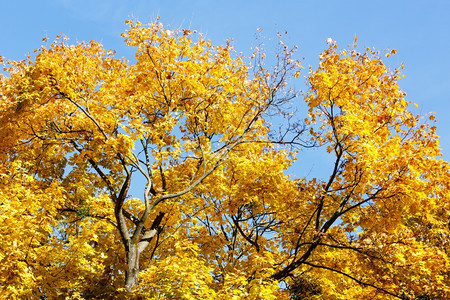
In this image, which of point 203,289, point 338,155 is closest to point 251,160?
point 338,155

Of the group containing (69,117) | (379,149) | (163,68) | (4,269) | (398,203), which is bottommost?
(4,269)

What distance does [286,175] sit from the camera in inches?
533

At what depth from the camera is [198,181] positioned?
38.3ft

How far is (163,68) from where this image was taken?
12.2 metres

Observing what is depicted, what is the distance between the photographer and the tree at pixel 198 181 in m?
9.57

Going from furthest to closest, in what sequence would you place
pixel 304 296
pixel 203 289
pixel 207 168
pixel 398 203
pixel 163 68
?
pixel 304 296 < pixel 207 168 < pixel 163 68 < pixel 398 203 < pixel 203 289

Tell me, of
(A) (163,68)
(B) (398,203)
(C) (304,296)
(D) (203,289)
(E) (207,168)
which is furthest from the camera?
(C) (304,296)

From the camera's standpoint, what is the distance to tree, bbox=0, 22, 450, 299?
31.4ft

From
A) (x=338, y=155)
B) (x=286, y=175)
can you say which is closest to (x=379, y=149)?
(x=338, y=155)

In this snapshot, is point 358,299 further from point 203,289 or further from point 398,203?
point 203,289

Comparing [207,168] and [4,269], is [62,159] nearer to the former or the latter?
[207,168]

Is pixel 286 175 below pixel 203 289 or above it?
above

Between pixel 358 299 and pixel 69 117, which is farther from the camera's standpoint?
pixel 358 299

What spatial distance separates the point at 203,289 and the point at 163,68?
7049mm
